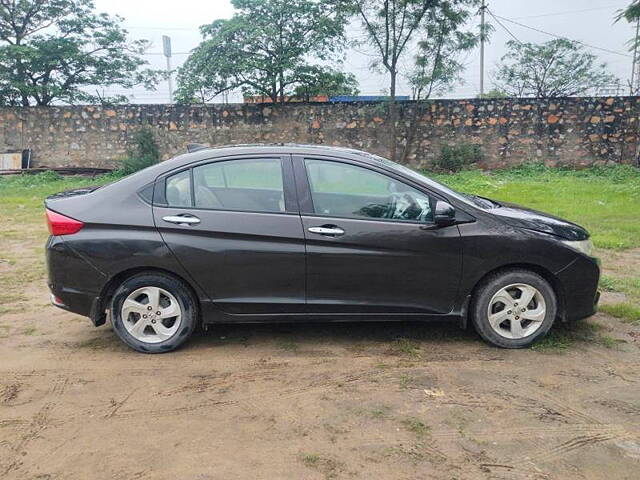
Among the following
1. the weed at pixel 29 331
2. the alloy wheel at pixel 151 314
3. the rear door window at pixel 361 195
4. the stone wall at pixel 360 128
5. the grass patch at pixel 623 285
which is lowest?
the weed at pixel 29 331

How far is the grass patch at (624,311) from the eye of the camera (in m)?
4.79

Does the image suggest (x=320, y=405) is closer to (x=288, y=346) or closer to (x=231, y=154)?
(x=288, y=346)

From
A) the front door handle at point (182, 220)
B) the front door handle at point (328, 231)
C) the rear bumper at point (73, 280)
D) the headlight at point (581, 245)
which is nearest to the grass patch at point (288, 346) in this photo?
the front door handle at point (328, 231)

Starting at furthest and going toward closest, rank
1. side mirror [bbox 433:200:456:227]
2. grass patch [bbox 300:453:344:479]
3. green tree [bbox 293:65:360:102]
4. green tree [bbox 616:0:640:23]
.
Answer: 1. green tree [bbox 293:65:360:102]
2. green tree [bbox 616:0:640:23]
3. side mirror [bbox 433:200:456:227]
4. grass patch [bbox 300:453:344:479]

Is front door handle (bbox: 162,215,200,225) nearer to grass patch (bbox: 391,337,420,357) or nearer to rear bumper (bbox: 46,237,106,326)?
rear bumper (bbox: 46,237,106,326)

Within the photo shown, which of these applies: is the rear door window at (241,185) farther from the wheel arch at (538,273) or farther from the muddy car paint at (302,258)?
the wheel arch at (538,273)

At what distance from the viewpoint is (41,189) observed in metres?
14.6

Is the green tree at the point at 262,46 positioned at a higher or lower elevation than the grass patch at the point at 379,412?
higher

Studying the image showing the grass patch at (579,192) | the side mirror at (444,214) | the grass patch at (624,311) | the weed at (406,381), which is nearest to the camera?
the weed at (406,381)

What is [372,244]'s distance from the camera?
13.2 ft

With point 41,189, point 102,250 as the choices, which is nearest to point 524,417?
point 102,250

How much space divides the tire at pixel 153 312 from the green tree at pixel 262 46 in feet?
46.4

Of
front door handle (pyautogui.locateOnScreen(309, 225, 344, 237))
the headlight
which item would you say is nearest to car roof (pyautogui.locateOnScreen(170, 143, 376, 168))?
front door handle (pyautogui.locateOnScreen(309, 225, 344, 237))

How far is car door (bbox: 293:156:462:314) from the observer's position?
4.02 meters
